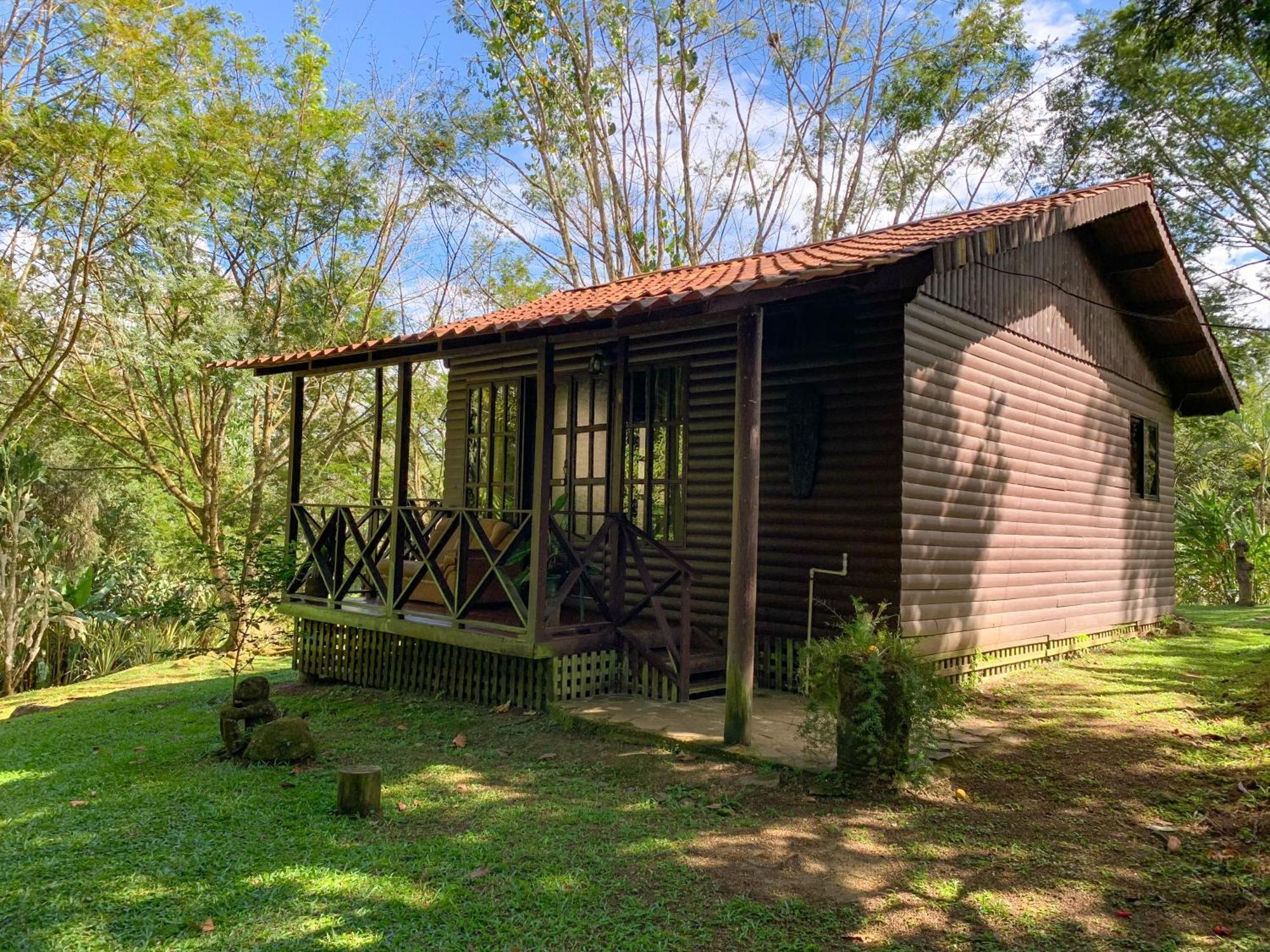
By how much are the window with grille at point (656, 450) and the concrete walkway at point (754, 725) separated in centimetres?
188

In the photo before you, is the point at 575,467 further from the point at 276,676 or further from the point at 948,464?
the point at 276,676

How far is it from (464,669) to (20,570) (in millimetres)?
6824

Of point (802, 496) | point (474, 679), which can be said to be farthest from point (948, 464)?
point (474, 679)

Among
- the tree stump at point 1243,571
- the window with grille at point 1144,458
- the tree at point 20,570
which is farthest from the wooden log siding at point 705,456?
the tree stump at point 1243,571

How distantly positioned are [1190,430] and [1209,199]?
6898mm

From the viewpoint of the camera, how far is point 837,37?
17.0m

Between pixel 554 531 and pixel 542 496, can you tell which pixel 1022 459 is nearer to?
pixel 554 531

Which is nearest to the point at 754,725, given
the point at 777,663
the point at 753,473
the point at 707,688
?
the point at 707,688

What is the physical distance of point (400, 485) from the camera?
7.65m

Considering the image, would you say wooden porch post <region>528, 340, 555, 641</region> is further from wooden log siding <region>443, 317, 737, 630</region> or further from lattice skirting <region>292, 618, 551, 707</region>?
wooden log siding <region>443, 317, 737, 630</region>

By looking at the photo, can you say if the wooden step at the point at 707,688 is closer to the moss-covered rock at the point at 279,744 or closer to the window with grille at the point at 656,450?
the window with grille at the point at 656,450

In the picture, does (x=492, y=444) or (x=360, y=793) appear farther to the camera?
(x=492, y=444)

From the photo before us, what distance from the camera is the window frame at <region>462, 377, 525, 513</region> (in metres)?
9.59

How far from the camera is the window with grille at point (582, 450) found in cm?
882
